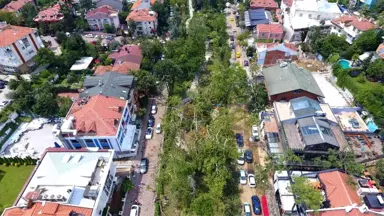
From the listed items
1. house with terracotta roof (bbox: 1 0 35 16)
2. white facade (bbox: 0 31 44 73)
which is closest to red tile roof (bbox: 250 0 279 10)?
white facade (bbox: 0 31 44 73)

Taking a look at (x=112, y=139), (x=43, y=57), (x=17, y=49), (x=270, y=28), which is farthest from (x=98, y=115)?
(x=270, y=28)

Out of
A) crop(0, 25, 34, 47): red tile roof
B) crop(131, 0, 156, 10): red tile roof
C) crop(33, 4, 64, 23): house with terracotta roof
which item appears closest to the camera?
crop(0, 25, 34, 47): red tile roof

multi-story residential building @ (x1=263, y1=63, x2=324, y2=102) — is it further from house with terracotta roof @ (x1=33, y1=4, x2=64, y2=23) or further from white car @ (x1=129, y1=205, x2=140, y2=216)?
house with terracotta roof @ (x1=33, y1=4, x2=64, y2=23)

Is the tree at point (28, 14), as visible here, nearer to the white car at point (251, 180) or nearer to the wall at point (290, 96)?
the wall at point (290, 96)

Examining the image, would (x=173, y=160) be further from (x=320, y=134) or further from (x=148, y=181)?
(x=320, y=134)

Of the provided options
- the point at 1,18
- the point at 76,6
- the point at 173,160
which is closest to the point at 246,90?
the point at 173,160

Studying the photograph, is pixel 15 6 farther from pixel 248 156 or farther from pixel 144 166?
pixel 248 156
